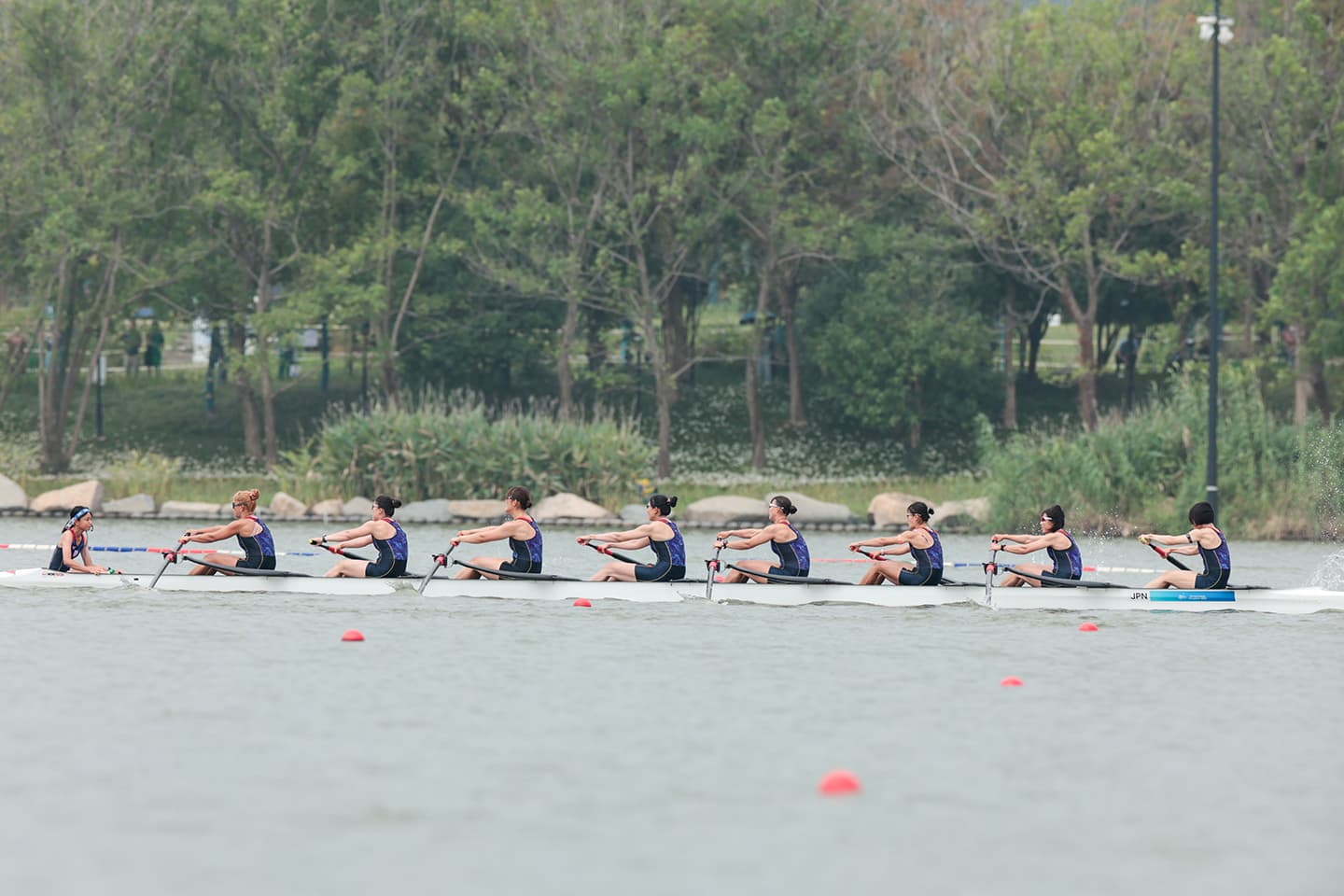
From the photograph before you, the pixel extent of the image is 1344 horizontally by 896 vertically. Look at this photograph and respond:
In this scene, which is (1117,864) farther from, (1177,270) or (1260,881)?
(1177,270)

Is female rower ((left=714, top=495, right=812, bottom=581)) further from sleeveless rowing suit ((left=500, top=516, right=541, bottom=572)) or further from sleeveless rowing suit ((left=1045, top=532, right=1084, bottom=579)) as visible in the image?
sleeveless rowing suit ((left=1045, top=532, right=1084, bottom=579))

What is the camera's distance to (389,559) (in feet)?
81.4

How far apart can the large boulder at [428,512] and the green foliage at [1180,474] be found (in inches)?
429

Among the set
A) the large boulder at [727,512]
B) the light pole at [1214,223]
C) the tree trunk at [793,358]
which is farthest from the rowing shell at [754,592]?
the tree trunk at [793,358]

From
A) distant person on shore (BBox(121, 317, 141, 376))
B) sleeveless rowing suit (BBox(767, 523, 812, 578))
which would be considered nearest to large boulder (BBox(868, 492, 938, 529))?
sleeveless rowing suit (BBox(767, 523, 812, 578))

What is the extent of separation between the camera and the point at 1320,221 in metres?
43.6

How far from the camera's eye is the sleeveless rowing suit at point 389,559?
2480 cm

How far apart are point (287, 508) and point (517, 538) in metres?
16.9

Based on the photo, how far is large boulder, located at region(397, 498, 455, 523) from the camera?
130 feet

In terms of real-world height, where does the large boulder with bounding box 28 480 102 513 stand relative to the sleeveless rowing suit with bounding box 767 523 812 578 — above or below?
below

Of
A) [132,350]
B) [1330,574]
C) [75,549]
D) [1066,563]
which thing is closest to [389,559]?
[75,549]

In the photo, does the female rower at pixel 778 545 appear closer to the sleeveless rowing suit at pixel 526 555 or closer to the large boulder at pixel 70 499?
the sleeveless rowing suit at pixel 526 555

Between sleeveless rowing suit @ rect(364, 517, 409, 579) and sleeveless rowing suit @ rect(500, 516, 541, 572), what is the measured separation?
1312 mm

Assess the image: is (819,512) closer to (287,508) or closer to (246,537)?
(287,508)
